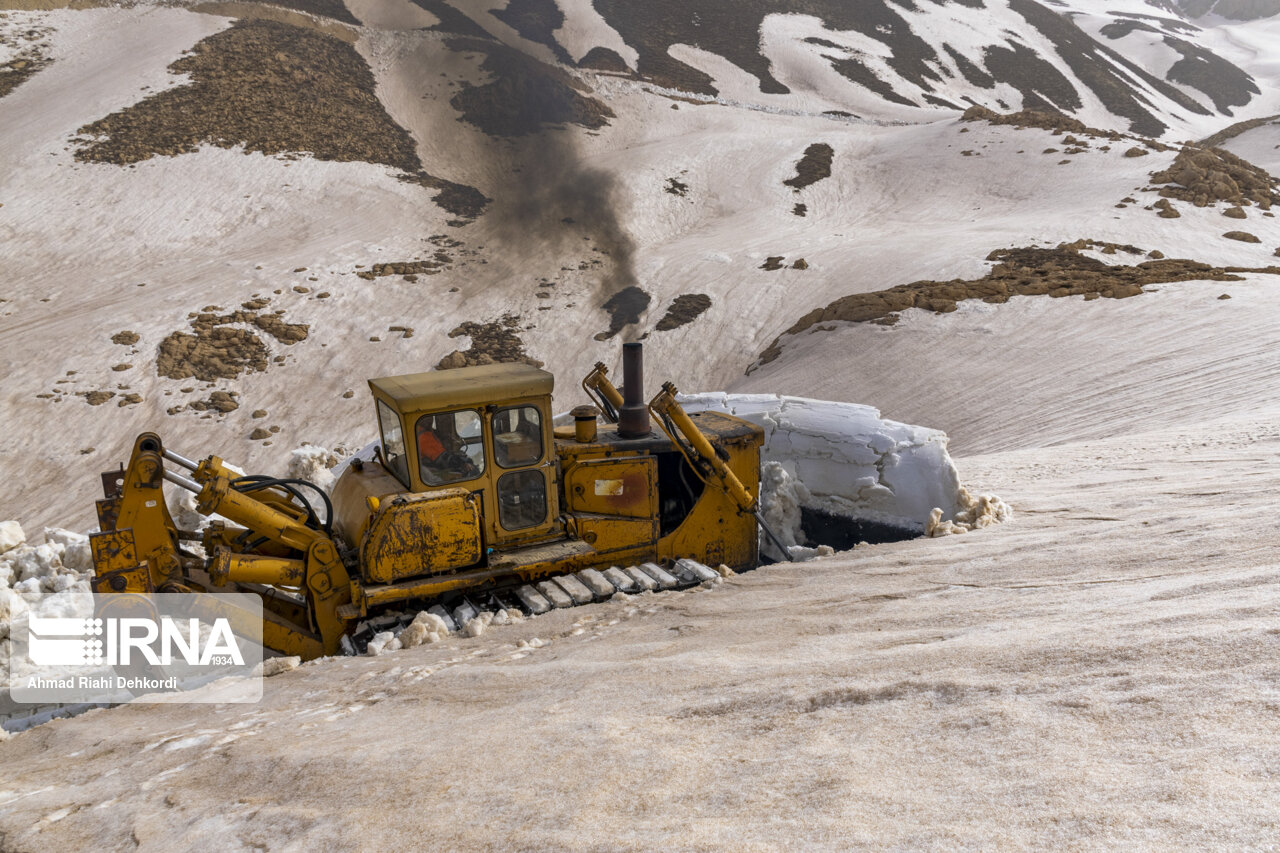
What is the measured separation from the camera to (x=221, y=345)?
60.2 feet

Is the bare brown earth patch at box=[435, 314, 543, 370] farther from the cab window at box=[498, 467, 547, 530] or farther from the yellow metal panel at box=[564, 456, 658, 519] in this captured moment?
the cab window at box=[498, 467, 547, 530]

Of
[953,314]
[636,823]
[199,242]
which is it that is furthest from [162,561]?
[199,242]

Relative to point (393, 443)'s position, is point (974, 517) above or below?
below

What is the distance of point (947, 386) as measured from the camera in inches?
586

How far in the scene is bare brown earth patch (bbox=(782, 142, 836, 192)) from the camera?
98.5 ft

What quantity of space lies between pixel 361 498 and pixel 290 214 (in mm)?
21539

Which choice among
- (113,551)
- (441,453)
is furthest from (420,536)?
(113,551)

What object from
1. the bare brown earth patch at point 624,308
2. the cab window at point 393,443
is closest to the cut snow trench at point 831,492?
the cab window at point 393,443

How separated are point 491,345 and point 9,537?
12661 mm

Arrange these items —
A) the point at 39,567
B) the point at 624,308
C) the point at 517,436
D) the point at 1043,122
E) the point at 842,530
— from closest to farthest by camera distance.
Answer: the point at 517,436, the point at 39,567, the point at 842,530, the point at 624,308, the point at 1043,122

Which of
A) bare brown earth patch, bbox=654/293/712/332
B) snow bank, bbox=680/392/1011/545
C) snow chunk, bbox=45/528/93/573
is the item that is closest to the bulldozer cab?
snow bank, bbox=680/392/1011/545

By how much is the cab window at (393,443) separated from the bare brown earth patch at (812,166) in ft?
83.5

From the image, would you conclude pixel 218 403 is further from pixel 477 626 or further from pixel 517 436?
pixel 477 626

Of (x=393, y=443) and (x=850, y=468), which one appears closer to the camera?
(x=393, y=443)
